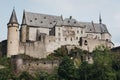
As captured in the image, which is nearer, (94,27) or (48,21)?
(48,21)

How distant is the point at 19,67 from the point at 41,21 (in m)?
16.8

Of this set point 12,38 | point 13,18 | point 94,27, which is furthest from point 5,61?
point 94,27

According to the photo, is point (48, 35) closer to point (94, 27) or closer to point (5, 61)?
point (5, 61)

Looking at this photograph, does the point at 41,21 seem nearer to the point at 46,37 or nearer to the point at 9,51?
the point at 46,37

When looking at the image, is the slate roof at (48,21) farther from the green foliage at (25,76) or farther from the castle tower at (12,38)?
the green foliage at (25,76)

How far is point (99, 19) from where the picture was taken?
107438 mm

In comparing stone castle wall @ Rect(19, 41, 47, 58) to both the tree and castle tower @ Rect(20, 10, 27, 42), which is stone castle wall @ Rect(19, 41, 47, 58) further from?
the tree

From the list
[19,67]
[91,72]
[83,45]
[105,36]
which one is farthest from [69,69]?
[105,36]

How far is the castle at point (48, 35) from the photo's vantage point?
8844 cm

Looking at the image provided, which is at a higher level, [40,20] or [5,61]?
[40,20]

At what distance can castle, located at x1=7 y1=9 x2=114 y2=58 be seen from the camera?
88.4 m

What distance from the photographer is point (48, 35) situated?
92438mm

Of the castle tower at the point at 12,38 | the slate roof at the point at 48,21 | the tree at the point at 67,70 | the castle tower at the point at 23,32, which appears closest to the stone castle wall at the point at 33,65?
the tree at the point at 67,70

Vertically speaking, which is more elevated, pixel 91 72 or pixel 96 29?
pixel 96 29
